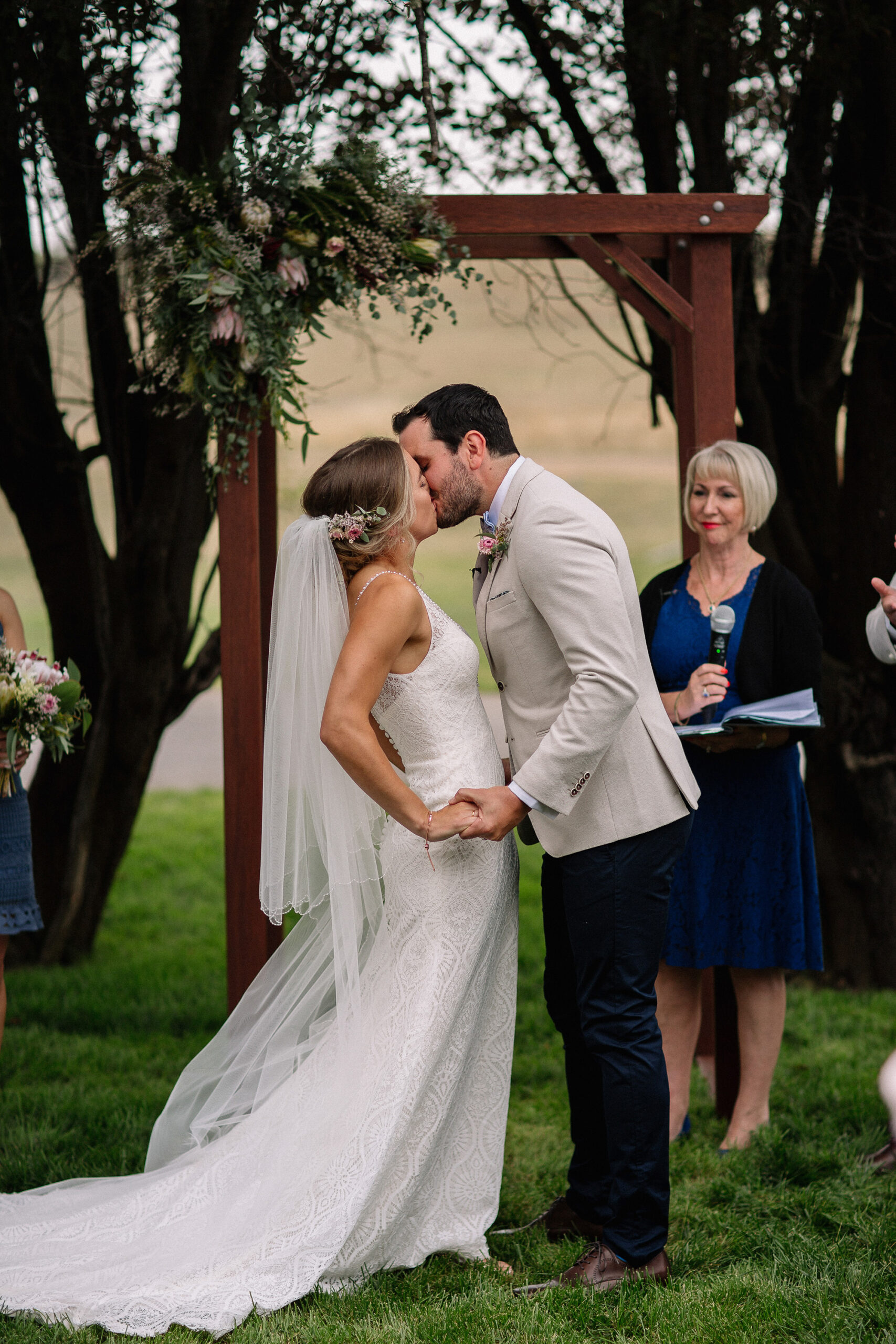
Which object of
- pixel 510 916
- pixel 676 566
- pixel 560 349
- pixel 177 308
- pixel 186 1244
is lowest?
pixel 186 1244

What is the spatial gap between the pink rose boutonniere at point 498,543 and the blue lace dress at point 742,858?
0.94 meters

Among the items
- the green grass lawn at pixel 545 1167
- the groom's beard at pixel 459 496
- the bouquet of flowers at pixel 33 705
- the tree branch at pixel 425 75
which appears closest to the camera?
the green grass lawn at pixel 545 1167

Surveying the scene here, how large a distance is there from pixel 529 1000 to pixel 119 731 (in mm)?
2328

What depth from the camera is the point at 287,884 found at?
3150mm

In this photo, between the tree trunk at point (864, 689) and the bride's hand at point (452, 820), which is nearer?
the bride's hand at point (452, 820)

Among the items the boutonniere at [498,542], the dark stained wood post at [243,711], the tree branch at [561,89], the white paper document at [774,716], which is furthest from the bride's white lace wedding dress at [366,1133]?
the tree branch at [561,89]

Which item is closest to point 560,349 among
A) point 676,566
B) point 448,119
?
point 448,119

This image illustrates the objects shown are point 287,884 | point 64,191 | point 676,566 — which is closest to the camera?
point 287,884

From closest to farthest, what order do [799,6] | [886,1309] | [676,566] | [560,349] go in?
[886,1309] < [676,566] < [799,6] < [560,349]

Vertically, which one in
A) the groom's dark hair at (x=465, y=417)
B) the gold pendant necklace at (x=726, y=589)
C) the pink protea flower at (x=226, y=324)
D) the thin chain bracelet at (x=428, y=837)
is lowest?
the thin chain bracelet at (x=428, y=837)

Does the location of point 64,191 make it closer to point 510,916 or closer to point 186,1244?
point 510,916

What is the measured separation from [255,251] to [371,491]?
3.47ft

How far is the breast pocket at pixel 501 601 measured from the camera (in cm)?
296

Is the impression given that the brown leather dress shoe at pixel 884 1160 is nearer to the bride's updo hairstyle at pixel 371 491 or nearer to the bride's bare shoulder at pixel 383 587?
the bride's bare shoulder at pixel 383 587
